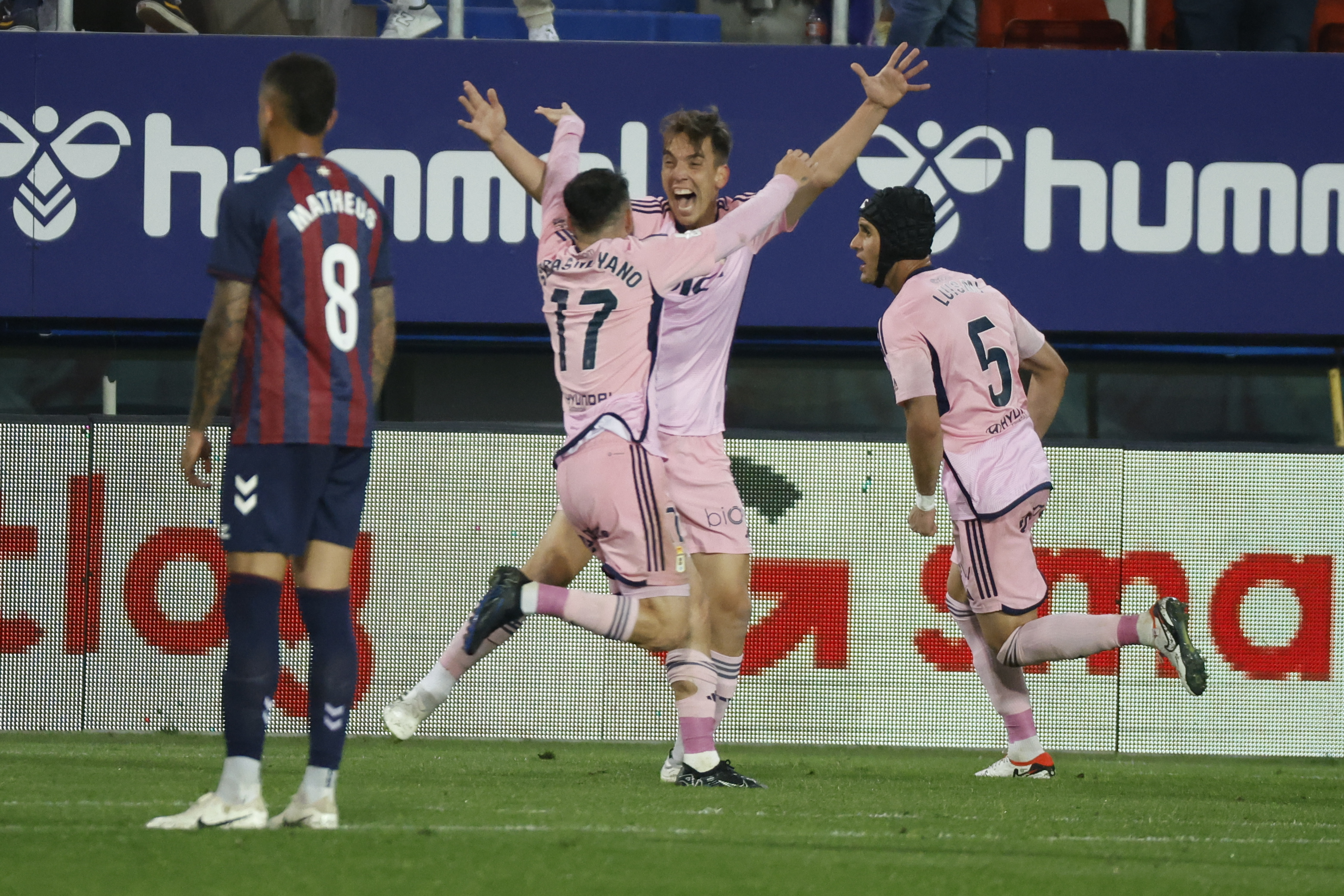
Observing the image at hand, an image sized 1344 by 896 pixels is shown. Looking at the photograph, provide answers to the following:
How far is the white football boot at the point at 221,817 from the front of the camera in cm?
429

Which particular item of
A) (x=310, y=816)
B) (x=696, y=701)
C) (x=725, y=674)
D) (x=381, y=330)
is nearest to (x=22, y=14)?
(x=725, y=674)

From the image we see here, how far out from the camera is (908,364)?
640 cm

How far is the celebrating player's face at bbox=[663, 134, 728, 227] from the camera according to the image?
249 inches

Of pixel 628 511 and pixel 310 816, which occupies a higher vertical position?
pixel 628 511

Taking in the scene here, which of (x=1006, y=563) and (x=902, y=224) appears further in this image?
(x=902, y=224)

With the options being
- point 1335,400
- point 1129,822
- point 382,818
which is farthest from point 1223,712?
point 382,818

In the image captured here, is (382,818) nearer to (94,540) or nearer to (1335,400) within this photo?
(94,540)

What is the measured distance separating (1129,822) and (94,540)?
5285mm

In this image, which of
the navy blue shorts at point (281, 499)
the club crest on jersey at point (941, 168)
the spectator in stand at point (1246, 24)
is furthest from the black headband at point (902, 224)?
the spectator in stand at point (1246, 24)

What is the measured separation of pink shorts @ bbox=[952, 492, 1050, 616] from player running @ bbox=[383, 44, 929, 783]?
808 millimetres

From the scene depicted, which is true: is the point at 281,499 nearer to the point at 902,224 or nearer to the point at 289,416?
the point at 289,416

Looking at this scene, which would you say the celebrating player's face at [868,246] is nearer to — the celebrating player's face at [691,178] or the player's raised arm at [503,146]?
the celebrating player's face at [691,178]

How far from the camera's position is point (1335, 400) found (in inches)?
384

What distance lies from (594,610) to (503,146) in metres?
1.63
